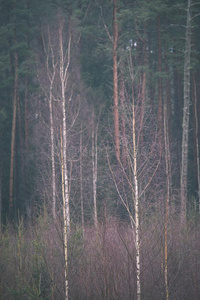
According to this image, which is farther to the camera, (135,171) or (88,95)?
(88,95)

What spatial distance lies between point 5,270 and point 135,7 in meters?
14.1

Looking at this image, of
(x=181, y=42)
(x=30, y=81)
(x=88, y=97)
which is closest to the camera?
(x=181, y=42)

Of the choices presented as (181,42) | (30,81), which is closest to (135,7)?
(181,42)

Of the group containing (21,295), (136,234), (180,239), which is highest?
(136,234)

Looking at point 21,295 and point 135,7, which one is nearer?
point 21,295

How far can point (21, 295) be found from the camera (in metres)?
6.72

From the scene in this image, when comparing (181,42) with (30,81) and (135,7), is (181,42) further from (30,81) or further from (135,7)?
(30,81)

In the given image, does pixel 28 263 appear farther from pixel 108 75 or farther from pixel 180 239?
pixel 108 75

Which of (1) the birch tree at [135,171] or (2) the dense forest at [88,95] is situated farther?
(2) the dense forest at [88,95]

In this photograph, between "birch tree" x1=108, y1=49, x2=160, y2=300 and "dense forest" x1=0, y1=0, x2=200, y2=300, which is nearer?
"birch tree" x1=108, y1=49, x2=160, y2=300

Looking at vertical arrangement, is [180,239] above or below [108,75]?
below

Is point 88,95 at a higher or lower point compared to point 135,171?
higher

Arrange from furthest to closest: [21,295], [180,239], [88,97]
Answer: [88,97] < [180,239] < [21,295]

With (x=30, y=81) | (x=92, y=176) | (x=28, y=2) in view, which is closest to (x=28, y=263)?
(x=92, y=176)
